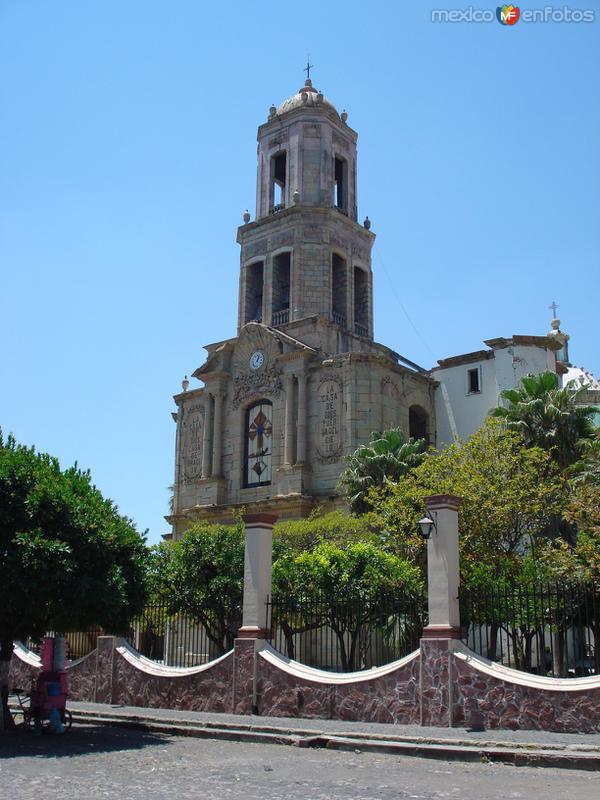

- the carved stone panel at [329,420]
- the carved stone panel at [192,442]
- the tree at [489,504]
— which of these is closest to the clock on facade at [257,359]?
the carved stone panel at [329,420]

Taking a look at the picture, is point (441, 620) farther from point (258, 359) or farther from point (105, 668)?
point (258, 359)

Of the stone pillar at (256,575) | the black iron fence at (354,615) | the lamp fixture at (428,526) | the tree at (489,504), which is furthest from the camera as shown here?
the tree at (489,504)

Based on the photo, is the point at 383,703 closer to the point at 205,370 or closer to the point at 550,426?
the point at 550,426

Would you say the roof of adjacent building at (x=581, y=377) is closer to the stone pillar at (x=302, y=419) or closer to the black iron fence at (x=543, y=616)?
the stone pillar at (x=302, y=419)

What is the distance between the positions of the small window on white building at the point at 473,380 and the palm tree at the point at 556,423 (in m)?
8.50

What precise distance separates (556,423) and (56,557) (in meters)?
18.8

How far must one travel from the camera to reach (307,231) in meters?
42.0

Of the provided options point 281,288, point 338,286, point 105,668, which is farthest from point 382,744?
point 338,286

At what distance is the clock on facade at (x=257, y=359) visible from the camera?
39625mm

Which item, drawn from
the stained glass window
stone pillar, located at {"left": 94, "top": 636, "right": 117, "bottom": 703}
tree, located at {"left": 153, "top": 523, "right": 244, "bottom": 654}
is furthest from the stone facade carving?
stone pillar, located at {"left": 94, "top": 636, "right": 117, "bottom": 703}

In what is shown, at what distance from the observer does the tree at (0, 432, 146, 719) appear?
14938 millimetres

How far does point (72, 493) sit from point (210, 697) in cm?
558

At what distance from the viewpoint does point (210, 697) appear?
60.7ft

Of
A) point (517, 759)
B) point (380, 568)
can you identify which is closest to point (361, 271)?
point (380, 568)
